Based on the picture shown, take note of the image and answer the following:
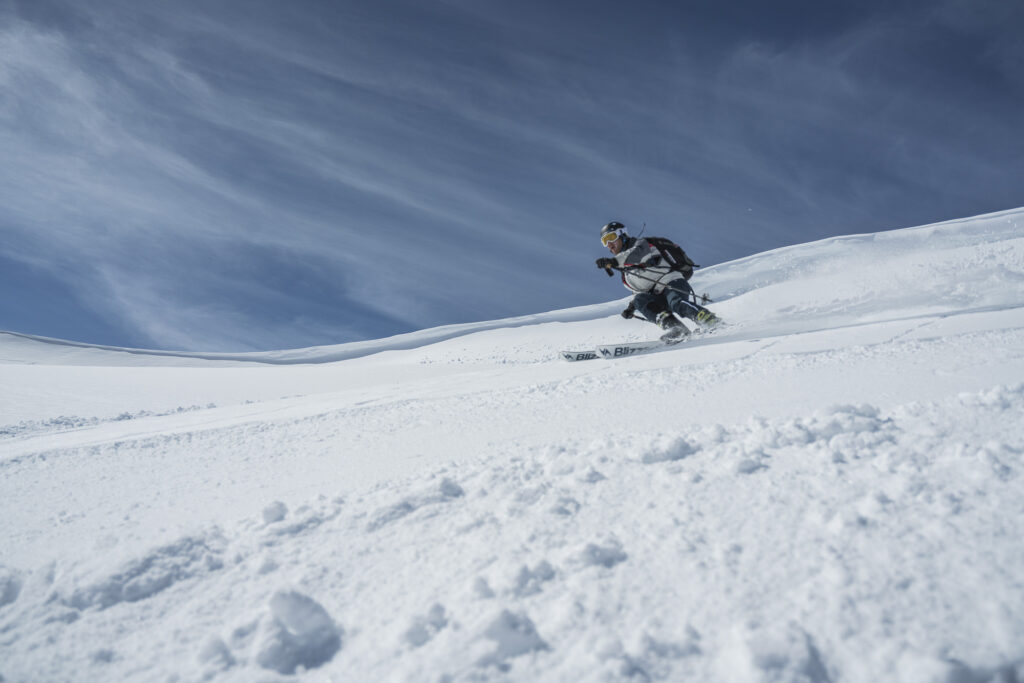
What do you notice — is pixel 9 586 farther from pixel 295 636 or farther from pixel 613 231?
pixel 613 231

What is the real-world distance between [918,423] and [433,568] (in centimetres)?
229

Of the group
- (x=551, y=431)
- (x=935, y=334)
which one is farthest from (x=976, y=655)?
(x=935, y=334)

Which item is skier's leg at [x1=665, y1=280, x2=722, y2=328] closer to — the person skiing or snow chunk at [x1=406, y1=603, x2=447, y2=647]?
the person skiing

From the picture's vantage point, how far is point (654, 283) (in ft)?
28.8

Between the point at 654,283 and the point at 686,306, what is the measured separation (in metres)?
0.64

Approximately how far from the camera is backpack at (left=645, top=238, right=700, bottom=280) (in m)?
8.70

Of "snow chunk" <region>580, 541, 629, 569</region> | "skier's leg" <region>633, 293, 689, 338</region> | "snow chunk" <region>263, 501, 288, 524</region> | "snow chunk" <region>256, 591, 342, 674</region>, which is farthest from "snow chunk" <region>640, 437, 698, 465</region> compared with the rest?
"skier's leg" <region>633, 293, 689, 338</region>

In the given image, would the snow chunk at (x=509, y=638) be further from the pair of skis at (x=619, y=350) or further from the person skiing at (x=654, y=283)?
the person skiing at (x=654, y=283)

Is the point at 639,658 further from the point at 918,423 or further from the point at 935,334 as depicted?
the point at 935,334

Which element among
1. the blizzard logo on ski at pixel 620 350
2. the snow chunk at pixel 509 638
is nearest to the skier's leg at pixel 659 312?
the blizzard logo on ski at pixel 620 350

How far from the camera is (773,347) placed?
18.2ft

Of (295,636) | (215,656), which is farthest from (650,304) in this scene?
(215,656)

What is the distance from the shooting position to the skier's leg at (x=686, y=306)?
8398 millimetres

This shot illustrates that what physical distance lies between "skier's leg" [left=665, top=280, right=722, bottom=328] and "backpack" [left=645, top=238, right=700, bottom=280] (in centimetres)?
Answer: 22
